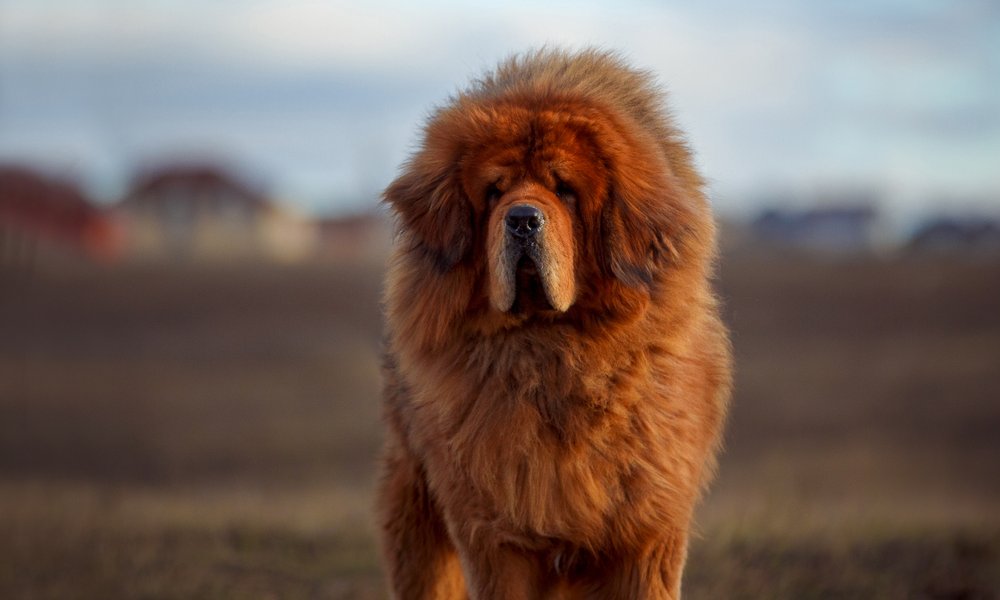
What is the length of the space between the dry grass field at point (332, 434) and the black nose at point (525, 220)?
6.34ft

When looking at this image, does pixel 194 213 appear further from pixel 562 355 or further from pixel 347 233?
pixel 562 355

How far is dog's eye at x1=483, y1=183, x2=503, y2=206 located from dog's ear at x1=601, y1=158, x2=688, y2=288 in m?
0.43

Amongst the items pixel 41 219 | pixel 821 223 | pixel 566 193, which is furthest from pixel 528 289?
pixel 821 223

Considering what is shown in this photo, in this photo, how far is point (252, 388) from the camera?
21906 mm

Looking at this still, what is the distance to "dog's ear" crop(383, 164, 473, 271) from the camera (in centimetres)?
464

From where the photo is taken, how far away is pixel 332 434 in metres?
19.1

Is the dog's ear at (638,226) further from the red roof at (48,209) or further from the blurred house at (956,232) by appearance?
the blurred house at (956,232)

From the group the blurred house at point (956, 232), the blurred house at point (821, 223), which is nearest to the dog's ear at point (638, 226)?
the blurred house at point (956, 232)

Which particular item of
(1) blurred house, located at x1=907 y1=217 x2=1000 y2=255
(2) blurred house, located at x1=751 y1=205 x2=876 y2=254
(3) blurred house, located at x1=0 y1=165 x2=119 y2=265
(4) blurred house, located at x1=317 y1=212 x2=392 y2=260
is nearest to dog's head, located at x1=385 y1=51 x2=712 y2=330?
(3) blurred house, located at x1=0 y1=165 x2=119 y2=265

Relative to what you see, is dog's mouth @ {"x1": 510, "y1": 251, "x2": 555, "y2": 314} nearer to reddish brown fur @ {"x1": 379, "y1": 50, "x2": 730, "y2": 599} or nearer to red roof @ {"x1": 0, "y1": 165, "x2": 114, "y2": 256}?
reddish brown fur @ {"x1": 379, "y1": 50, "x2": 730, "y2": 599}

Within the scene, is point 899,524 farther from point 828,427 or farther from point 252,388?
point 252,388

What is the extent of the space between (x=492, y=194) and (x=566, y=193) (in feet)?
0.99

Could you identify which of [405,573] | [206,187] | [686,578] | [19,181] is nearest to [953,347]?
[686,578]

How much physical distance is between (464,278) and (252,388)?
18.0 meters
